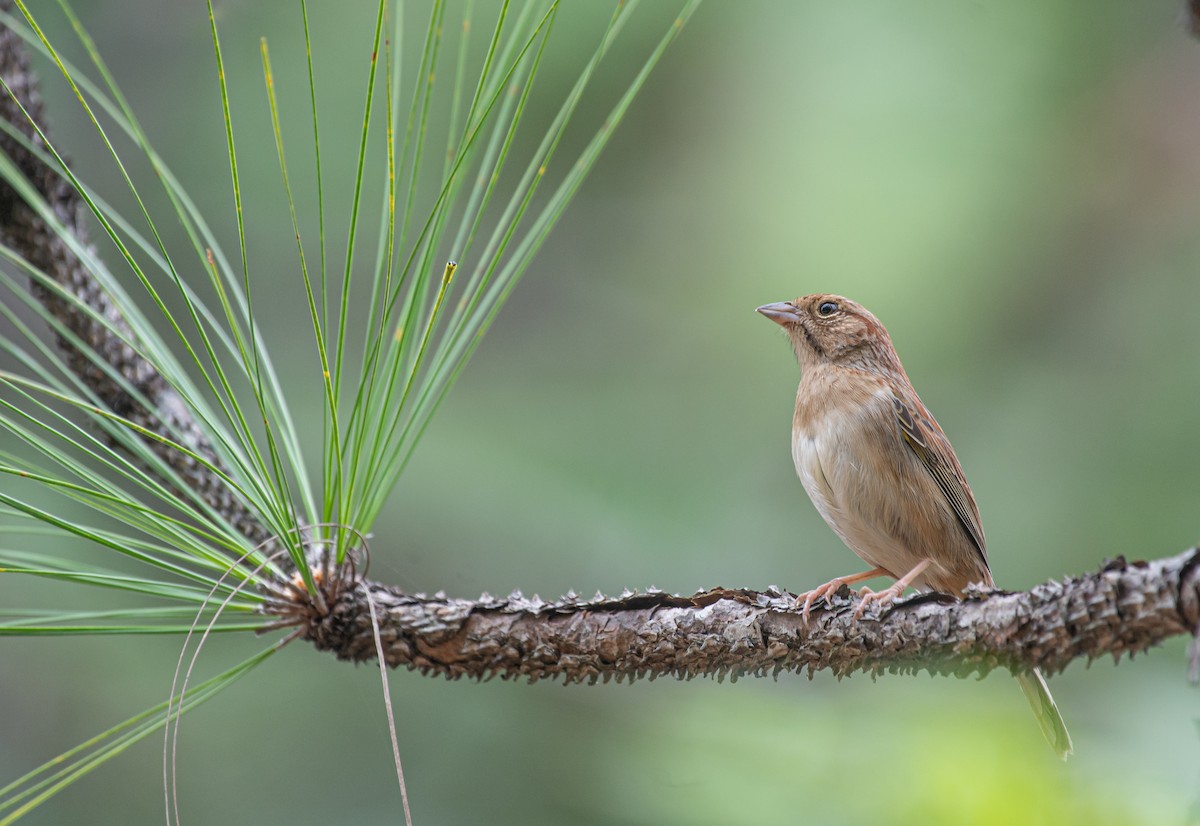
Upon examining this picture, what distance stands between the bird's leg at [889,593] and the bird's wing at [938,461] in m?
0.19

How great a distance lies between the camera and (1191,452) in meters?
4.56

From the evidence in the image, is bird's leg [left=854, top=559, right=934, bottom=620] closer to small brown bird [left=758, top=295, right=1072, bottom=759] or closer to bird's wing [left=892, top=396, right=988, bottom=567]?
small brown bird [left=758, top=295, right=1072, bottom=759]

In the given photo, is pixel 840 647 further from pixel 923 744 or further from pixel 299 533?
pixel 299 533

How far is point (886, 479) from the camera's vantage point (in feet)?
9.82

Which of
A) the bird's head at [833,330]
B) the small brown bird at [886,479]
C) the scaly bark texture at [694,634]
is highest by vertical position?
the bird's head at [833,330]

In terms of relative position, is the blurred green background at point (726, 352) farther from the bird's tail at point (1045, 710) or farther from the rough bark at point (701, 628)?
the rough bark at point (701, 628)

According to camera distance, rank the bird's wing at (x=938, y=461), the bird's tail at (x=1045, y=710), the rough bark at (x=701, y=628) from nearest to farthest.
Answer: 1. the rough bark at (x=701, y=628)
2. the bird's tail at (x=1045, y=710)
3. the bird's wing at (x=938, y=461)

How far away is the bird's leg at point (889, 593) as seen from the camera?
1.86 meters

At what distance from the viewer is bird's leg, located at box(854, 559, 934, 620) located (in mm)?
1864

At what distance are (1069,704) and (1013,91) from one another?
2.61m

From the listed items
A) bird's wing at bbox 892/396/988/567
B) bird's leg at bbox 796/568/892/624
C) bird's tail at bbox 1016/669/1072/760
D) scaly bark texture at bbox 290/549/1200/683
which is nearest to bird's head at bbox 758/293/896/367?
Answer: bird's wing at bbox 892/396/988/567

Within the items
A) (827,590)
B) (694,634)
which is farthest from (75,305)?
(827,590)

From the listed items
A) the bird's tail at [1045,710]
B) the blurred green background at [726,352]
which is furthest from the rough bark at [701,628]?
the blurred green background at [726,352]

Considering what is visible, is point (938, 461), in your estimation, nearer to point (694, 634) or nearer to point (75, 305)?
point (694, 634)
